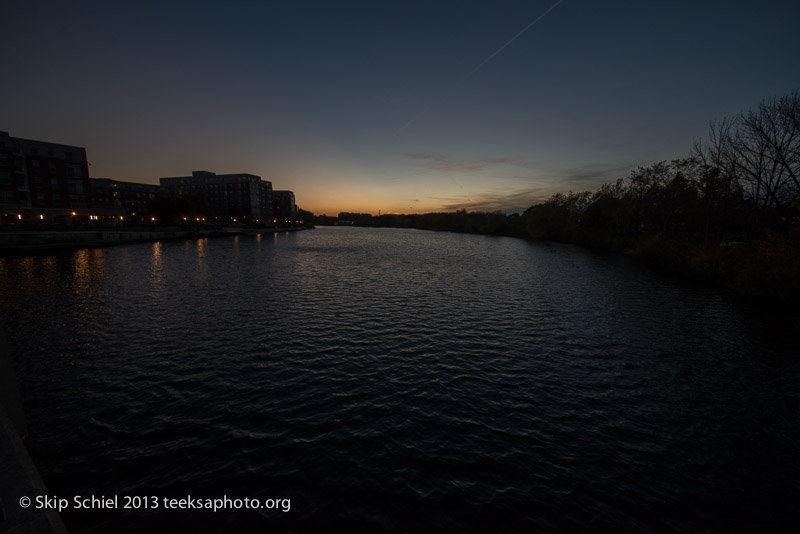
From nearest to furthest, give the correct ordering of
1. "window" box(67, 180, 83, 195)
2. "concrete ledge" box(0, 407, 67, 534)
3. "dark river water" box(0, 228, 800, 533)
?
1. "concrete ledge" box(0, 407, 67, 534)
2. "dark river water" box(0, 228, 800, 533)
3. "window" box(67, 180, 83, 195)

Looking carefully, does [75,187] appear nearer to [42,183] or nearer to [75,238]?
[42,183]

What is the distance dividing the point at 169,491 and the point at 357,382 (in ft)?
22.9

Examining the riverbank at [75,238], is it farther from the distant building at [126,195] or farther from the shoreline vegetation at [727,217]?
the shoreline vegetation at [727,217]

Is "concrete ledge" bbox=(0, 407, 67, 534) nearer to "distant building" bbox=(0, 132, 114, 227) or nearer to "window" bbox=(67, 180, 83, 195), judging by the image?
"distant building" bbox=(0, 132, 114, 227)

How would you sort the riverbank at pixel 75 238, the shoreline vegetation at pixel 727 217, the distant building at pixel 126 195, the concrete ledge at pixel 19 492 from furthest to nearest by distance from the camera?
the distant building at pixel 126 195 → the riverbank at pixel 75 238 → the shoreline vegetation at pixel 727 217 → the concrete ledge at pixel 19 492

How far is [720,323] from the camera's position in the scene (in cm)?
2386

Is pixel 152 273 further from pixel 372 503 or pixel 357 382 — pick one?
pixel 372 503

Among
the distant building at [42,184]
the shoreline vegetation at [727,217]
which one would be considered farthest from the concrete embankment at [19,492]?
the distant building at [42,184]

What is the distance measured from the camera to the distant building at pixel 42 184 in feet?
242

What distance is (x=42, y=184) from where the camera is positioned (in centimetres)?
8094

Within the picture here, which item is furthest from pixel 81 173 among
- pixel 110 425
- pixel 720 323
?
pixel 720 323

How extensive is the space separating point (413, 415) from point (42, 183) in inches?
4598

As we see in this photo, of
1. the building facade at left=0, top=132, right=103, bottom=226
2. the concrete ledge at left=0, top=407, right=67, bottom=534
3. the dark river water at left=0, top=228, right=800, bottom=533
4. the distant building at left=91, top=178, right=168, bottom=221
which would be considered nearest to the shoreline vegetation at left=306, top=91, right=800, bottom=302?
the dark river water at left=0, top=228, right=800, bottom=533

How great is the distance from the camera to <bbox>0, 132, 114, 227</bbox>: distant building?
7388 centimetres
